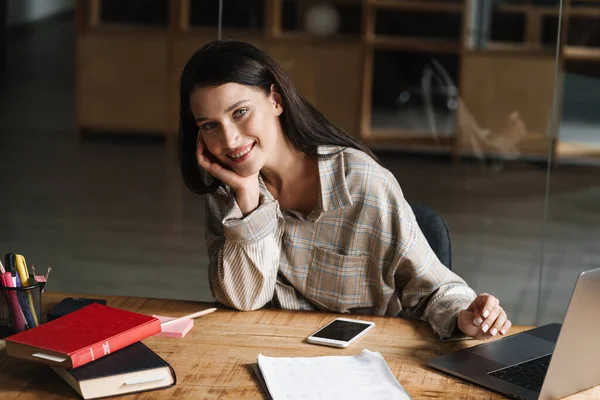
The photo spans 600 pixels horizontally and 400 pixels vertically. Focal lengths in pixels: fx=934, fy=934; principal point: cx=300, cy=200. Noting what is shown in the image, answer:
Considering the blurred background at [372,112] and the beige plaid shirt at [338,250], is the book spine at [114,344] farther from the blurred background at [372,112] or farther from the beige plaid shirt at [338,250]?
the blurred background at [372,112]

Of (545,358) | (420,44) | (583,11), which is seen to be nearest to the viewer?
(545,358)

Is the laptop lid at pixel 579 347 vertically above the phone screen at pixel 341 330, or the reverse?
the laptop lid at pixel 579 347

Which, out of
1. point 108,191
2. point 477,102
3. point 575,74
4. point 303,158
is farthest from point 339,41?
point 303,158

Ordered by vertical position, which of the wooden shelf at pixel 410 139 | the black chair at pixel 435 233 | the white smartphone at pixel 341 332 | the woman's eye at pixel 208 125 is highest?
the woman's eye at pixel 208 125

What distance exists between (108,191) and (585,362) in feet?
9.66

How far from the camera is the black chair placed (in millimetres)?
2316

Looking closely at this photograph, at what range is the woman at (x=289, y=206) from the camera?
2012mm

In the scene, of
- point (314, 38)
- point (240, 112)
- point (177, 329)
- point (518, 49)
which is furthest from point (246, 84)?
point (518, 49)

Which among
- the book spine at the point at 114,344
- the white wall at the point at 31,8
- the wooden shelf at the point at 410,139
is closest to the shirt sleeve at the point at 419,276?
the book spine at the point at 114,344

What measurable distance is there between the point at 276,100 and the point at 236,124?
14cm

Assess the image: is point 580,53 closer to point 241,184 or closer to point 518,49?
point 518,49

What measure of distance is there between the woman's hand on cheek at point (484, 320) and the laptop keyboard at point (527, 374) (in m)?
0.12

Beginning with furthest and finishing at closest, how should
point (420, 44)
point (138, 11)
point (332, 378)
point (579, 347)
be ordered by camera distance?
point (138, 11), point (420, 44), point (332, 378), point (579, 347)

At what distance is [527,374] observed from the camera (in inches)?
64.7
